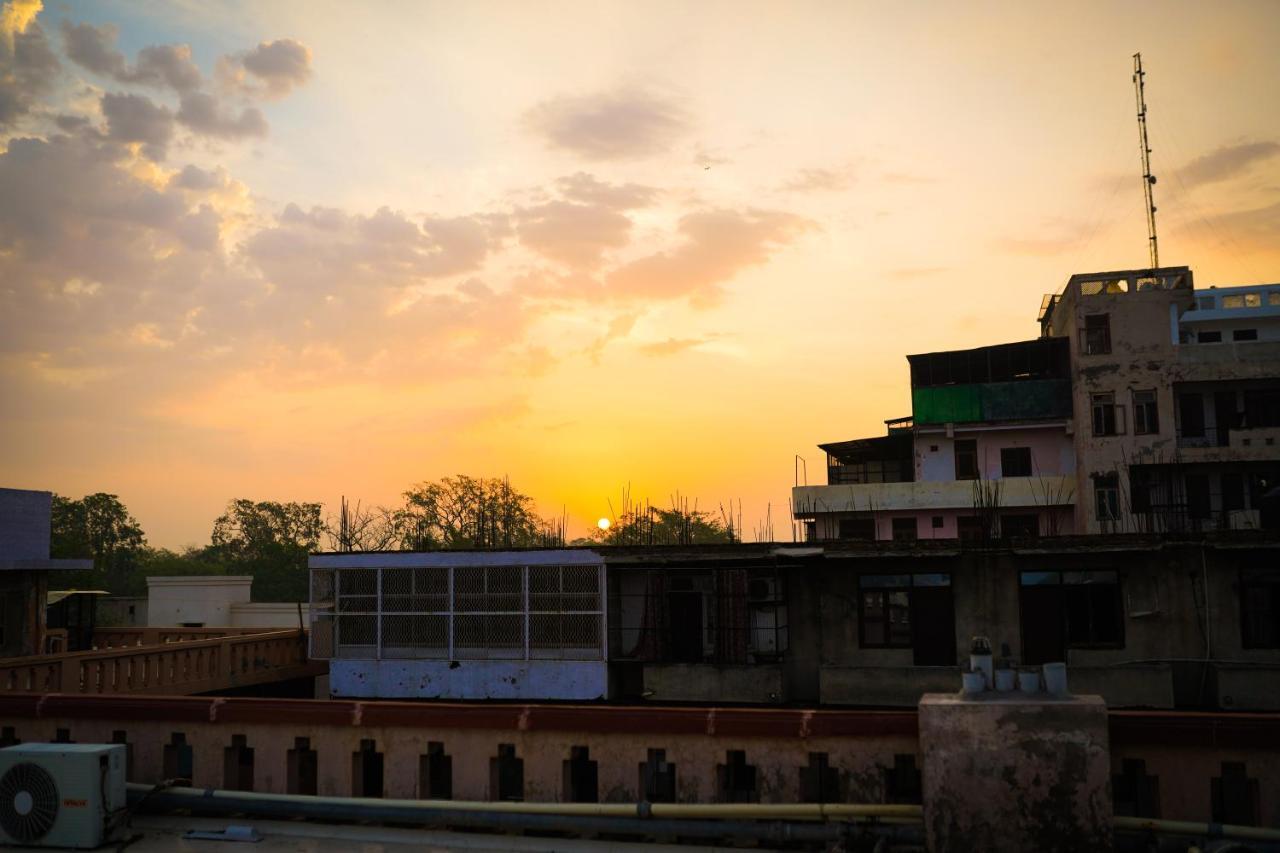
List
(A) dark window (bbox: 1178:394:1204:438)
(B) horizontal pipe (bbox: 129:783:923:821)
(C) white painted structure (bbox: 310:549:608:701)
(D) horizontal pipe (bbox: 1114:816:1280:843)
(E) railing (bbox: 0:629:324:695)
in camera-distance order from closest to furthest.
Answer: (D) horizontal pipe (bbox: 1114:816:1280:843) < (B) horizontal pipe (bbox: 129:783:923:821) < (E) railing (bbox: 0:629:324:695) < (C) white painted structure (bbox: 310:549:608:701) < (A) dark window (bbox: 1178:394:1204:438)

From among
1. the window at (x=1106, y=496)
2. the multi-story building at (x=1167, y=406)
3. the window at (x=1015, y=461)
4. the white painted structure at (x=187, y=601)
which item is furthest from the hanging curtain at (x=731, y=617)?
the white painted structure at (x=187, y=601)

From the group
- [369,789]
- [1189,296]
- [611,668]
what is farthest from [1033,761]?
[1189,296]

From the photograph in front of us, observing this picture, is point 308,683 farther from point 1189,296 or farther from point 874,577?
point 1189,296

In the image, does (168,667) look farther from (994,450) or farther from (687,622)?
(994,450)

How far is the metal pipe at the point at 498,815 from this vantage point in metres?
12.2

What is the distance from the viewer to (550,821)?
507 inches

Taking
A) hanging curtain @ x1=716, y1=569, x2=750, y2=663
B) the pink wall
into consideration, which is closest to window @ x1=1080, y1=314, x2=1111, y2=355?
the pink wall

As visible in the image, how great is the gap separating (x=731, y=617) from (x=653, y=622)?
209 cm

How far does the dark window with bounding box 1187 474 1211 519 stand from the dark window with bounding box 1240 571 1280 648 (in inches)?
1275

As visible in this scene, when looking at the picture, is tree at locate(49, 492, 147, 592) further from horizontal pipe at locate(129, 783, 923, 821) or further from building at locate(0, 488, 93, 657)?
horizontal pipe at locate(129, 783, 923, 821)

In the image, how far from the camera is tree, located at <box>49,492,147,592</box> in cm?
11044

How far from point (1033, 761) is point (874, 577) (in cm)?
1324

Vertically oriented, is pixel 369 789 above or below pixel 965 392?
below

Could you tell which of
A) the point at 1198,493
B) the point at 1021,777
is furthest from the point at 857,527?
the point at 1021,777
